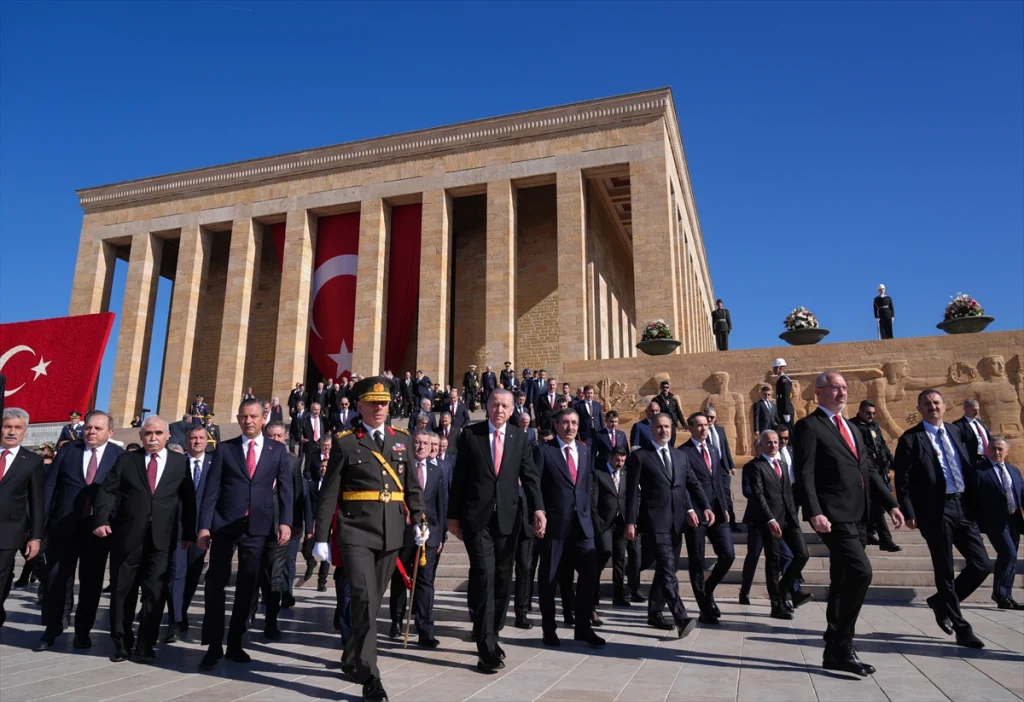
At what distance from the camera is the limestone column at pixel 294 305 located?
78.9 feet

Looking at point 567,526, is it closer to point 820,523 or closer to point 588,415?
point 820,523

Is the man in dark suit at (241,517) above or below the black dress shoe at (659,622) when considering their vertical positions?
above

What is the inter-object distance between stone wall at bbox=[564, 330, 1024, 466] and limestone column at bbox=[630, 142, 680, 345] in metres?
5.15

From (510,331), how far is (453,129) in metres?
7.41

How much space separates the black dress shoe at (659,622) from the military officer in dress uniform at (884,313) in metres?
12.6

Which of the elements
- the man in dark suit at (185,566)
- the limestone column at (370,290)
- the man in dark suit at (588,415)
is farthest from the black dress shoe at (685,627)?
the limestone column at (370,290)

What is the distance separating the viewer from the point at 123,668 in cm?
468

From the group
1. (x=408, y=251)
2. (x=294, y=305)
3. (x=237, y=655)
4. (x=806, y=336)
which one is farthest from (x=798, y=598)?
(x=294, y=305)

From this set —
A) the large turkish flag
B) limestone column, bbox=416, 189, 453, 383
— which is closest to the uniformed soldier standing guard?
limestone column, bbox=416, 189, 453, 383

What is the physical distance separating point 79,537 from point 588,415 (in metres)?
8.48

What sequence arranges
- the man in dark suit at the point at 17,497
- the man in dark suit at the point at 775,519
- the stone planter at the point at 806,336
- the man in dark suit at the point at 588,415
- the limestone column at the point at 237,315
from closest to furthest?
1. the man in dark suit at the point at 17,497
2. the man in dark suit at the point at 775,519
3. the man in dark suit at the point at 588,415
4. the stone planter at the point at 806,336
5. the limestone column at the point at 237,315

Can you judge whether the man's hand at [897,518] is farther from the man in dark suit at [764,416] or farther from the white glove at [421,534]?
the man in dark suit at [764,416]

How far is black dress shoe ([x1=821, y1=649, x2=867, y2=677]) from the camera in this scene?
164 inches

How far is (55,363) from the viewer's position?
20875 millimetres
